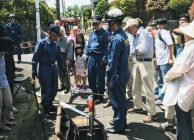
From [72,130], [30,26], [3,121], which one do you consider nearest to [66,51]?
[3,121]

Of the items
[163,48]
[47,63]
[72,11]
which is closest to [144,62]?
[163,48]

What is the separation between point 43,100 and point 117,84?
6.79 feet

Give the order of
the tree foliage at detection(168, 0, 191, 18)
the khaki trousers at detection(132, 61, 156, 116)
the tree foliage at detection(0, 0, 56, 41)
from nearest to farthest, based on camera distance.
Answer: the khaki trousers at detection(132, 61, 156, 116)
the tree foliage at detection(0, 0, 56, 41)
the tree foliage at detection(168, 0, 191, 18)

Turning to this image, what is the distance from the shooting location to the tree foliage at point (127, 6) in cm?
3669

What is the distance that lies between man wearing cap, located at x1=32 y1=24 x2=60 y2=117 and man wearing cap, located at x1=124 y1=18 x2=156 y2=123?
1522 mm

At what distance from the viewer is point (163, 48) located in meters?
9.07

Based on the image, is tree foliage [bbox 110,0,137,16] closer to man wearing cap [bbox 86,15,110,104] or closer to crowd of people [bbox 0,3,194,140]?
crowd of people [bbox 0,3,194,140]

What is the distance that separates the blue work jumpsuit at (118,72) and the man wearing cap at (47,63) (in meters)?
1.65

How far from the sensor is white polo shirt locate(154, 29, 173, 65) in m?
8.85

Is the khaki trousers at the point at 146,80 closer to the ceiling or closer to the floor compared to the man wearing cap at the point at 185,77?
closer to the floor

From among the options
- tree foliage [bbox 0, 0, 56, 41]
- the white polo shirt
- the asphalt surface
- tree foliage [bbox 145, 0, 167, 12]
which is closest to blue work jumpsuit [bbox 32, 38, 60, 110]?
the asphalt surface

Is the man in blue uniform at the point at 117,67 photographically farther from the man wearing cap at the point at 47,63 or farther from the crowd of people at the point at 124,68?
the man wearing cap at the point at 47,63

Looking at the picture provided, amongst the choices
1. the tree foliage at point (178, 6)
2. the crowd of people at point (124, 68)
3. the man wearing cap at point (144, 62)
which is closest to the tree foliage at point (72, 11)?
the tree foliage at point (178, 6)

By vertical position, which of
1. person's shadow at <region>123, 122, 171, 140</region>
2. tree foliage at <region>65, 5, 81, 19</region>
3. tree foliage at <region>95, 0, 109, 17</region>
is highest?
tree foliage at <region>95, 0, 109, 17</region>
